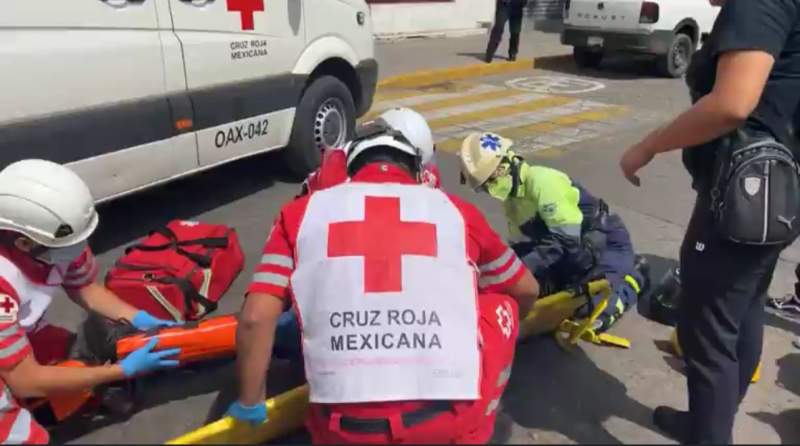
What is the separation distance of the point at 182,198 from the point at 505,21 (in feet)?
28.5

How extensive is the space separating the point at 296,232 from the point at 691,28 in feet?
38.1

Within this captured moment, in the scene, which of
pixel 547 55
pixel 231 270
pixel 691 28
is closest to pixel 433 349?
pixel 231 270

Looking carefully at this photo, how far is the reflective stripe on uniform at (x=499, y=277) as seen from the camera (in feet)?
8.21

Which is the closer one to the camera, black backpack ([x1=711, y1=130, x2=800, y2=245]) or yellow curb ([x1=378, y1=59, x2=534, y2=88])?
black backpack ([x1=711, y1=130, x2=800, y2=245])

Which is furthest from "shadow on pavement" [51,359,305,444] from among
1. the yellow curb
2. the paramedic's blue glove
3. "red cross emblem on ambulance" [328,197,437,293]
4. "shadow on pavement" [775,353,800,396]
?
the yellow curb

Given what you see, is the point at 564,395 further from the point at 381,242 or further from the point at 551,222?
the point at 381,242

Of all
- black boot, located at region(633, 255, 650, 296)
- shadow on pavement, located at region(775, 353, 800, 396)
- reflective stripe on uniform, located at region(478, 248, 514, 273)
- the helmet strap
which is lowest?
shadow on pavement, located at region(775, 353, 800, 396)

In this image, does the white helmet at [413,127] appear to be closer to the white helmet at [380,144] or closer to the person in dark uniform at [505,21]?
the white helmet at [380,144]

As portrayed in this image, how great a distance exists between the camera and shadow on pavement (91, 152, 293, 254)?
5156 mm

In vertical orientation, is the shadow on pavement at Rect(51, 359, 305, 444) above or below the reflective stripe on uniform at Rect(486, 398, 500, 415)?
below

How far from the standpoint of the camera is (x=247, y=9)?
5.09 meters

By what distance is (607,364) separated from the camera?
361 cm

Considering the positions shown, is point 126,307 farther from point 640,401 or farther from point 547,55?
point 547,55

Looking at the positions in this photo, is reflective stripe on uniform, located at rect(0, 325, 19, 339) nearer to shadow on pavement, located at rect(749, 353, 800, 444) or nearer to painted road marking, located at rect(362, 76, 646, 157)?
shadow on pavement, located at rect(749, 353, 800, 444)
